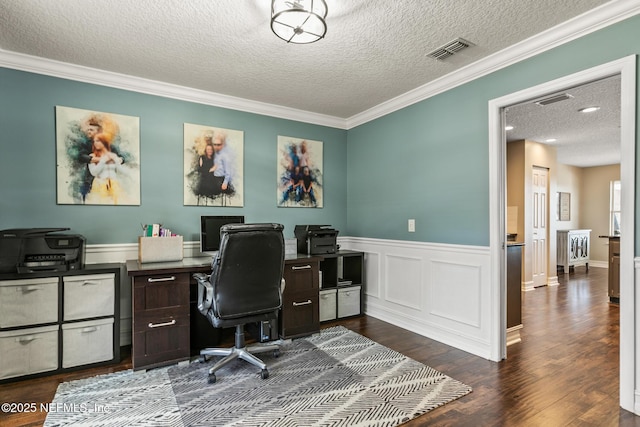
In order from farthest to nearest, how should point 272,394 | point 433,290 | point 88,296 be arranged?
point 433,290 → point 88,296 → point 272,394

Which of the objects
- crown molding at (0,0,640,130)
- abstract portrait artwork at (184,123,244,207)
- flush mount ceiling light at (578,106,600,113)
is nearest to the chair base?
abstract portrait artwork at (184,123,244,207)

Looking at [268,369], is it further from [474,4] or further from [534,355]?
[474,4]

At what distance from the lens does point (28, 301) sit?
2.51 metres

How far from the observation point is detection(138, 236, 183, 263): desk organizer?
298cm

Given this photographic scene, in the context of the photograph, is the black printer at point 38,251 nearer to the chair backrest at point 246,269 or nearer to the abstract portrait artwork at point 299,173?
the chair backrest at point 246,269

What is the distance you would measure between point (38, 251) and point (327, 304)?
2709mm

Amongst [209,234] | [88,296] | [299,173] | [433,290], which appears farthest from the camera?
[299,173]

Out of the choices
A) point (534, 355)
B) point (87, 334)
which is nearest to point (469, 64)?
point (534, 355)

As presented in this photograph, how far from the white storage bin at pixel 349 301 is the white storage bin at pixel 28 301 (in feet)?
8.78

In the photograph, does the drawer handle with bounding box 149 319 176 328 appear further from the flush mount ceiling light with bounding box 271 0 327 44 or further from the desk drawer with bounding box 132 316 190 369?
the flush mount ceiling light with bounding box 271 0 327 44

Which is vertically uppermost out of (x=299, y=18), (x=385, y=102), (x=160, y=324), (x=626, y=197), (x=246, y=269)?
(x=385, y=102)

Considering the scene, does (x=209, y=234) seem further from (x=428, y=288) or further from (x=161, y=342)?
(x=428, y=288)

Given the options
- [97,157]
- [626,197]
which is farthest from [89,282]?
[626,197]

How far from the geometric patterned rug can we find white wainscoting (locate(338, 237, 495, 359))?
26.1 inches
